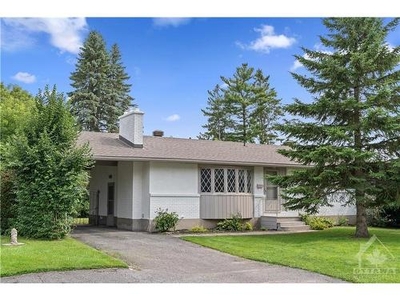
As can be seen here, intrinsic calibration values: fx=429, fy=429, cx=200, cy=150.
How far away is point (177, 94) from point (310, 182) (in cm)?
685

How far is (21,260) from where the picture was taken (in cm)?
877

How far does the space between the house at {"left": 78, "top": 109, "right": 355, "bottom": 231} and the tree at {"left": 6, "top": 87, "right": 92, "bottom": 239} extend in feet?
6.87

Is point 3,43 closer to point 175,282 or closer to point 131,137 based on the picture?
point 131,137

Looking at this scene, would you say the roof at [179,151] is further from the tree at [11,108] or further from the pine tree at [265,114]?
the pine tree at [265,114]

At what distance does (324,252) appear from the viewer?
10977 mm

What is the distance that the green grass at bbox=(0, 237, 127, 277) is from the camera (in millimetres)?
8167

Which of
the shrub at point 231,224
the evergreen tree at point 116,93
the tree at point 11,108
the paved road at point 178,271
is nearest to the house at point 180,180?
the shrub at point 231,224

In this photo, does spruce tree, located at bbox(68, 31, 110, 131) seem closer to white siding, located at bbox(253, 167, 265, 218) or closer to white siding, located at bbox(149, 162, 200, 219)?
white siding, located at bbox(149, 162, 200, 219)

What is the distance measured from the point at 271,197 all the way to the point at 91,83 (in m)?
25.7

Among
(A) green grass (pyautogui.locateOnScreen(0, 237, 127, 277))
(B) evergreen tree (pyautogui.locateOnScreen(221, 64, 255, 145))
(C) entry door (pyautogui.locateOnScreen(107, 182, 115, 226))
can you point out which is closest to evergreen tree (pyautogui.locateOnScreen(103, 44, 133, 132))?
(B) evergreen tree (pyautogui.locateOnScreen(221, 64, 255, 145))

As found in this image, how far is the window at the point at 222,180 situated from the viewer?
17.7m

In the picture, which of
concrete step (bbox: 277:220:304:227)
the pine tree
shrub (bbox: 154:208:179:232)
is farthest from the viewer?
the pine tree

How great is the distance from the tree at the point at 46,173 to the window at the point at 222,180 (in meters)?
5.67

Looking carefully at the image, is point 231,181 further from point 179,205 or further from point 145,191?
point 145,191
